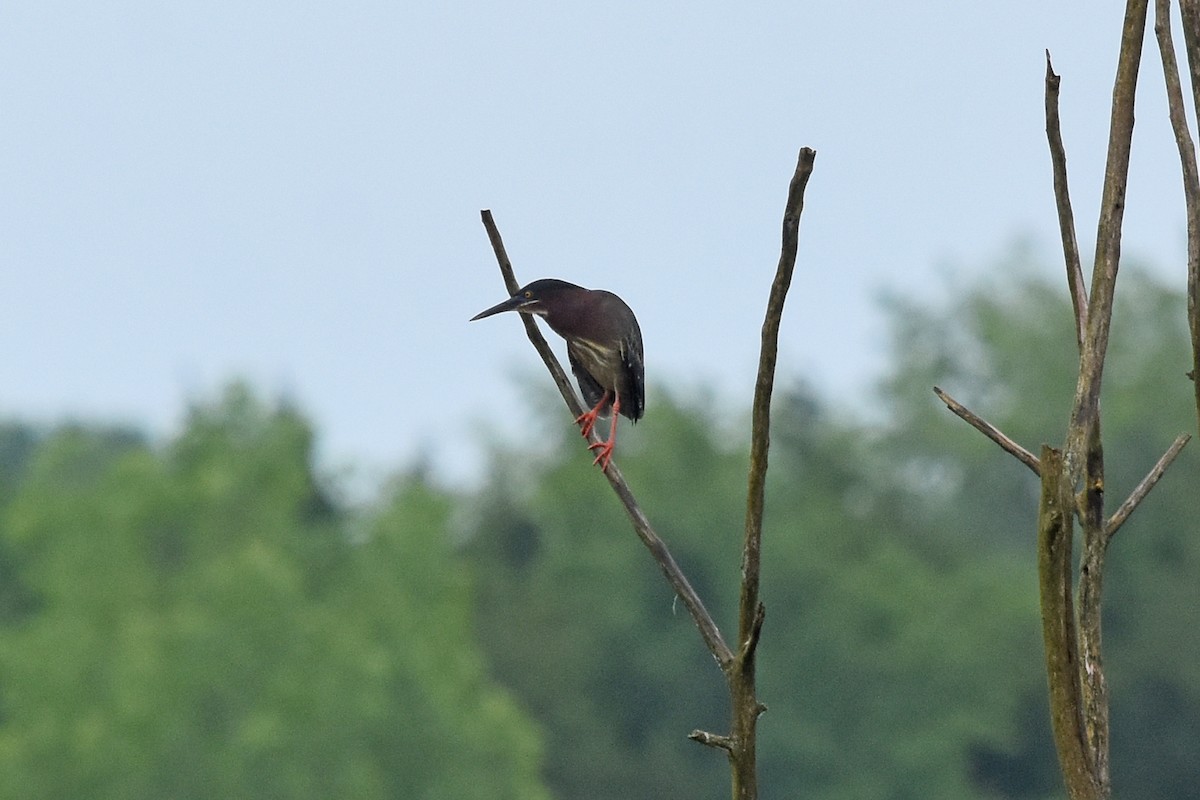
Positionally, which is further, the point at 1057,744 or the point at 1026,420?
the point at 1026,420

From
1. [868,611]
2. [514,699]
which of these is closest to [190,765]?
[514,699]

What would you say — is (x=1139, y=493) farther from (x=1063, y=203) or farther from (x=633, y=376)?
(x=633, y=376)

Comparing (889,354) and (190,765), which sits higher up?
(889,354)

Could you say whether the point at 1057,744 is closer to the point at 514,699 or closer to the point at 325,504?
the point at 514,699

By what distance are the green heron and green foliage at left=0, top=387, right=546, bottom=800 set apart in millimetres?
70643

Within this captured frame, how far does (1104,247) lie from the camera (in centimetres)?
351

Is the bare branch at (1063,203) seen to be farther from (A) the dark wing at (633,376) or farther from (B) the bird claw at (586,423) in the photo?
(A) the dark wing at (633,376)

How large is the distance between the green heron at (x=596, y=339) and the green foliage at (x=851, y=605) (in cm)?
6925

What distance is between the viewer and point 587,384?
33.1 ft

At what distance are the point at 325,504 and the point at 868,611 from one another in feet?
111

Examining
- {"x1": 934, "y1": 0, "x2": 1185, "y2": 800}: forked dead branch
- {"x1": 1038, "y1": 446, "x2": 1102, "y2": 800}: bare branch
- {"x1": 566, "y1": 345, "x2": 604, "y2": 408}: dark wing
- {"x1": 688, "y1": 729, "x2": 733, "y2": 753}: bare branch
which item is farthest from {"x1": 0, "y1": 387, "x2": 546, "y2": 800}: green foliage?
{"x1": 1038, "y1": 446, "x2": 1102, "y2": 800}: bare branch

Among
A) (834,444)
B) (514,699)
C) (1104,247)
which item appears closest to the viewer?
(1104,247)

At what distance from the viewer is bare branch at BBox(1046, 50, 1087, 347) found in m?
3.67

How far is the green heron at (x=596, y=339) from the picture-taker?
7.90m
